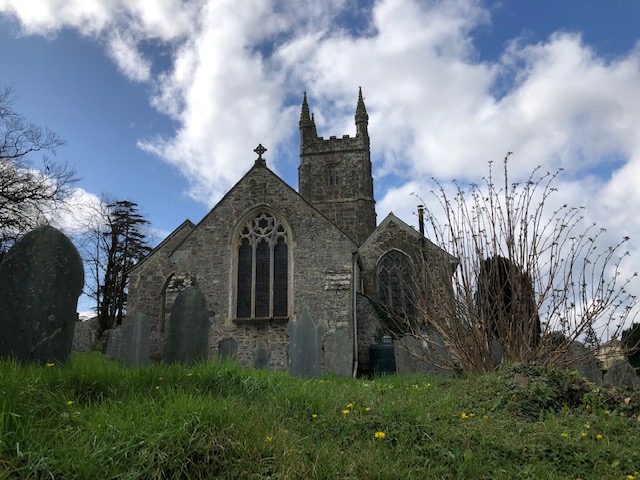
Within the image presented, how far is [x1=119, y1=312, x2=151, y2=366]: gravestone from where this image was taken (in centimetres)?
792

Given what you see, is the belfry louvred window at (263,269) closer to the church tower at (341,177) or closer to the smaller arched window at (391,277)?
the smaller arched window at (391,277)

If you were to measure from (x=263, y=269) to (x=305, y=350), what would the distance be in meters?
8.00

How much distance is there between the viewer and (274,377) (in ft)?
19.7

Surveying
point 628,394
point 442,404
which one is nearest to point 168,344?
point 442,404

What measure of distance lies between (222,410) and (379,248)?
16.9 metres

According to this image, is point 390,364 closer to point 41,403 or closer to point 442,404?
point 442,404

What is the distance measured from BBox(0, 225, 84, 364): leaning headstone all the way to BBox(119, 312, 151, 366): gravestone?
2.01 meters

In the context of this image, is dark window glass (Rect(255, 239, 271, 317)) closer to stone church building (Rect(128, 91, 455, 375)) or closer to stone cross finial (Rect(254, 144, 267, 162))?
stone church building (Rect(128, 91, 455, 375))

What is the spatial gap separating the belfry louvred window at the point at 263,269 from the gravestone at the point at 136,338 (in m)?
7.98

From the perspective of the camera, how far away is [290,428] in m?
4.19

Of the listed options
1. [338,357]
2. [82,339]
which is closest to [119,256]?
[82,339]

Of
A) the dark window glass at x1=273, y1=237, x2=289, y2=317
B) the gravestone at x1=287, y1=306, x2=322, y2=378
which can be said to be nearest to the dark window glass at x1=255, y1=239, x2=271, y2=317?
the dark window glass at x1=273, y1=237, x2=289, y2=317

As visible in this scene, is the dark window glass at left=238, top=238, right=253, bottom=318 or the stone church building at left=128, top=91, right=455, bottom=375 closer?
the stone church building at left=128, top=91, right=455, bottom=375

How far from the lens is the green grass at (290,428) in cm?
319
